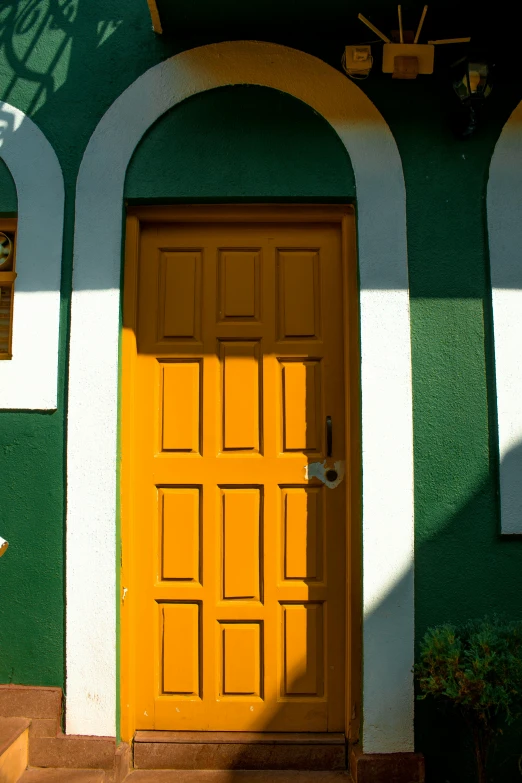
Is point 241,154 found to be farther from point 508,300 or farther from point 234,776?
point 234,776

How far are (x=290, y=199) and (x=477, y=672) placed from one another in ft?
7.72

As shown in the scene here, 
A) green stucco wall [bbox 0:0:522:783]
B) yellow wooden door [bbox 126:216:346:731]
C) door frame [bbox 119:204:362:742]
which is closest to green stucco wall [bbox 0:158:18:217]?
green stucco wall [bbox 0:0:522:783]

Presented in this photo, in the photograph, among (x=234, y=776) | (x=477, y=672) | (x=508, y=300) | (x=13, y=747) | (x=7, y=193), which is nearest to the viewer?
(x=477, y=672)

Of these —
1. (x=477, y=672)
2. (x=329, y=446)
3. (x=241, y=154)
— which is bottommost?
(x=477, y=672)

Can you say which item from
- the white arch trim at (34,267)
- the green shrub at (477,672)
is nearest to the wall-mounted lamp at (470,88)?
the white arch trim at (34,267)

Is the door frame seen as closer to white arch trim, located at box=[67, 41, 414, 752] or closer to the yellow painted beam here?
white arch trim, located at box=[67, 41, 414, 752]

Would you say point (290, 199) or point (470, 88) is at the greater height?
point (470, 88)

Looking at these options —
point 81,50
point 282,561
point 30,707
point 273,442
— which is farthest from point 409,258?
point 30,707

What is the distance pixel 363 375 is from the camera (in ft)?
11.5

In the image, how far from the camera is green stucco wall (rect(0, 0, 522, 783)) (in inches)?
137

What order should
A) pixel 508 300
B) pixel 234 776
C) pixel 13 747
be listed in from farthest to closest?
pixel 508 300
pixel 234 776
pixel 13 747

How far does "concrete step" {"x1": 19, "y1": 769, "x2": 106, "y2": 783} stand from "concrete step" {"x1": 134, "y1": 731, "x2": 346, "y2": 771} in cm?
26

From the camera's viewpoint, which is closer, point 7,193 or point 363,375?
point 363,375

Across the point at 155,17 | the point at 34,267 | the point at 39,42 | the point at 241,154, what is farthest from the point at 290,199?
the point at 39,42
